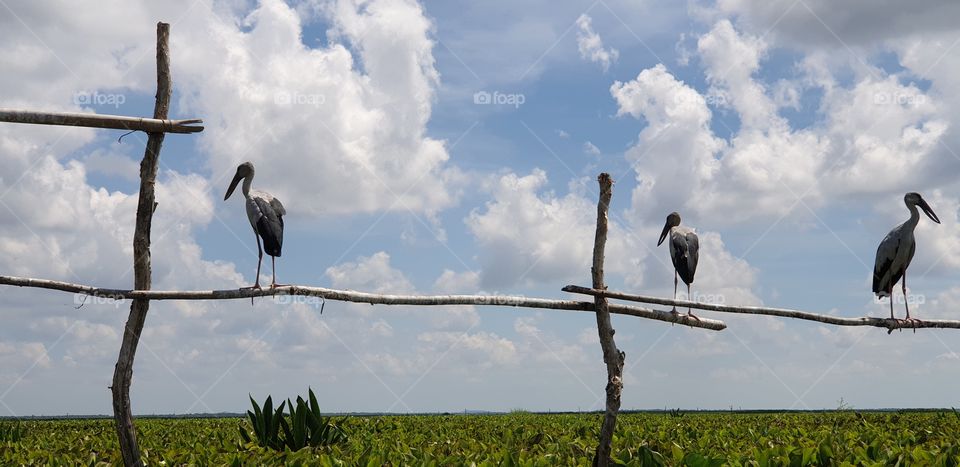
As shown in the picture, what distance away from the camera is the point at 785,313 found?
8430 millimetres

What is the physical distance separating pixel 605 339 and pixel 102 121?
437cm

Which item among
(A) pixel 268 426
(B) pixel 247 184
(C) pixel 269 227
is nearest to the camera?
(A) pixel 268 426

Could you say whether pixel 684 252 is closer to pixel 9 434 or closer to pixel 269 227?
pixel 269 227

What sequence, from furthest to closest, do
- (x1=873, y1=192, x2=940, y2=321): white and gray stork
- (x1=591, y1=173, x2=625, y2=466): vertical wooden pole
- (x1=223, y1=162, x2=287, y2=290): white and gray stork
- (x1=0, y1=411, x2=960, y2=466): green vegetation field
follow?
(x1=873, y1=192, x2=940, y2=321): white and gray stork
(x1=223, y1=162, x2=287, y2=290): white and gray stork
(x1=0, y1=411, x2=960, y2=466): green vegetation field
(x1=591, y1=173, x2=625, y2=466): vertical wooden pole

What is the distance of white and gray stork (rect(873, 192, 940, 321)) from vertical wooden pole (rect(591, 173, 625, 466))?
759 cm

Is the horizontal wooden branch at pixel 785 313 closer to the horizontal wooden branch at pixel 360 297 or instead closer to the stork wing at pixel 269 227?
the horizontal wooden branch at pixel 360 297

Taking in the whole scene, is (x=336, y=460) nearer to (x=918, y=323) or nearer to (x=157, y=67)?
(x=157, y=67)

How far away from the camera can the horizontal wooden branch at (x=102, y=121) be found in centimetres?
629

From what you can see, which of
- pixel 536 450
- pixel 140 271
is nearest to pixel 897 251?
pixel 536 450

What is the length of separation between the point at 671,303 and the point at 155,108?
477 cm

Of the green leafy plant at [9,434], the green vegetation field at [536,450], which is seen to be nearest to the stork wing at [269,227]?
the green vegetation field at [536,450]

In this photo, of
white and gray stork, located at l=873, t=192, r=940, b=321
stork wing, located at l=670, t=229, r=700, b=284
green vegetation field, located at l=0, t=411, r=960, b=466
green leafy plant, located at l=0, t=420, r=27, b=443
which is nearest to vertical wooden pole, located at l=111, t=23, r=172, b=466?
green vegetation field, located at l=0, t=411, r=960, b=466

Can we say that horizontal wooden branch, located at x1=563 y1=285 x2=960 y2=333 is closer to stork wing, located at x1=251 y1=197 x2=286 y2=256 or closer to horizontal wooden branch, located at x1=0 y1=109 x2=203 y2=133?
horizontal wooden branch, located at x1=0 y1=109 x2=203 y2=133

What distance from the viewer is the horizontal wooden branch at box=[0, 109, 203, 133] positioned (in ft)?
20.6
